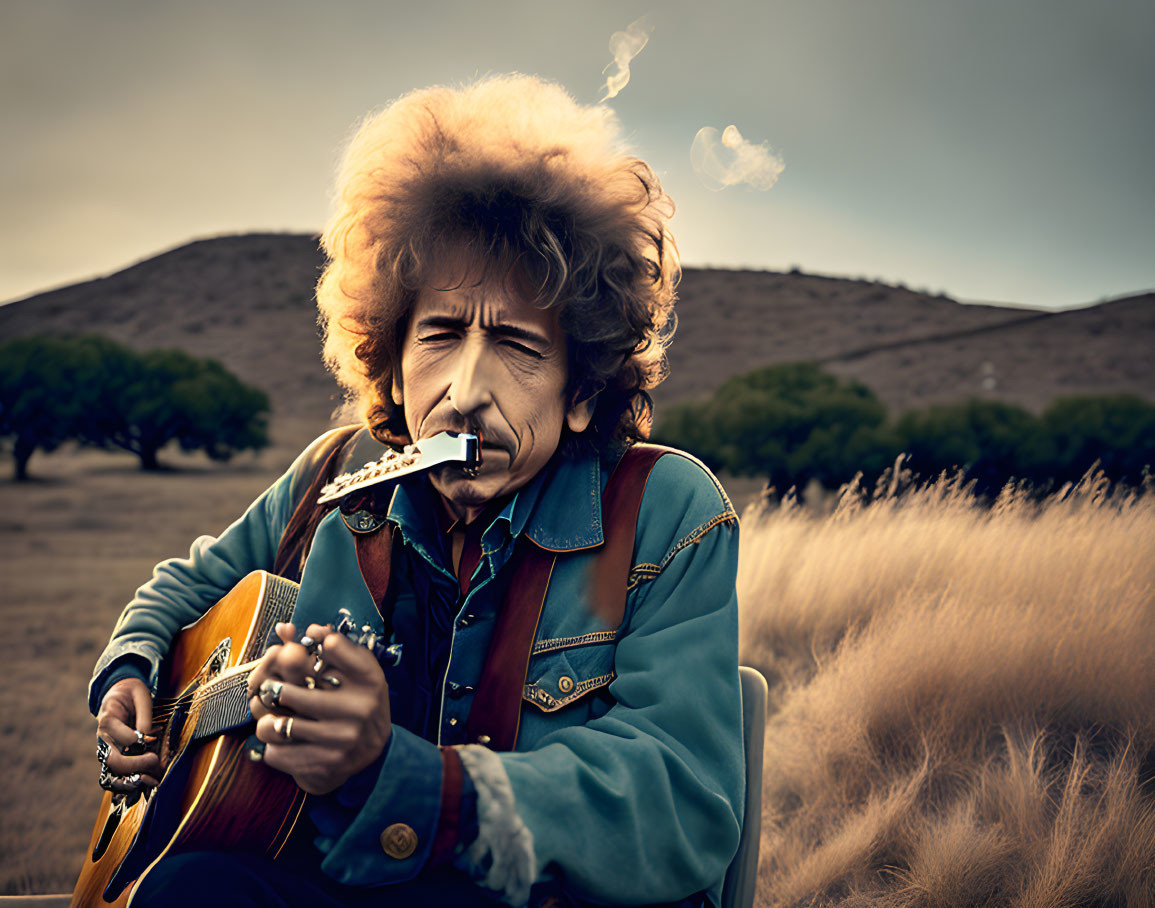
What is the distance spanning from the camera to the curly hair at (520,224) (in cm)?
145

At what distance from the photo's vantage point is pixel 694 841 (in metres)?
1.22

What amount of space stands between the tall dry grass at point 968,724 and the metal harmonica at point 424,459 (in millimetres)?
2127

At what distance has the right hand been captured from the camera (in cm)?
162

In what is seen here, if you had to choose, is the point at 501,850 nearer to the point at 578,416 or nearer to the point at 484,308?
the point at 578,416

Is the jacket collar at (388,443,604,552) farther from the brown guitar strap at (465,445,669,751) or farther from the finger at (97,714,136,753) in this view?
the finger at (97,714,136,753)

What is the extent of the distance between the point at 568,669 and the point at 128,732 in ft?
3.40

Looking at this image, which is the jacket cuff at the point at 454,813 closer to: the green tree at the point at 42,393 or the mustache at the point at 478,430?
the mustache at the point at 478,430

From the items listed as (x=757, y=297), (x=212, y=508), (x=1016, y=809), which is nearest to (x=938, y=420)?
(x=1016, y=809)

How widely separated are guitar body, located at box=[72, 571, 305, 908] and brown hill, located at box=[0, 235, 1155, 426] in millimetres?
26168

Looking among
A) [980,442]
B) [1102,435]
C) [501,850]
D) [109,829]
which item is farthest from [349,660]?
[980,442]

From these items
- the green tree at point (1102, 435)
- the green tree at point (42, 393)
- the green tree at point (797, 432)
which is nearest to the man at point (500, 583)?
the green tree at point (1102, 435)

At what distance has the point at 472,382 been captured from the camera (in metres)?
1.37

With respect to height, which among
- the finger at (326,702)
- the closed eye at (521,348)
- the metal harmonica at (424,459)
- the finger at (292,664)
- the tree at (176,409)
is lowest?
the tree at (176,409)

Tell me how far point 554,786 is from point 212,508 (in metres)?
18.4
